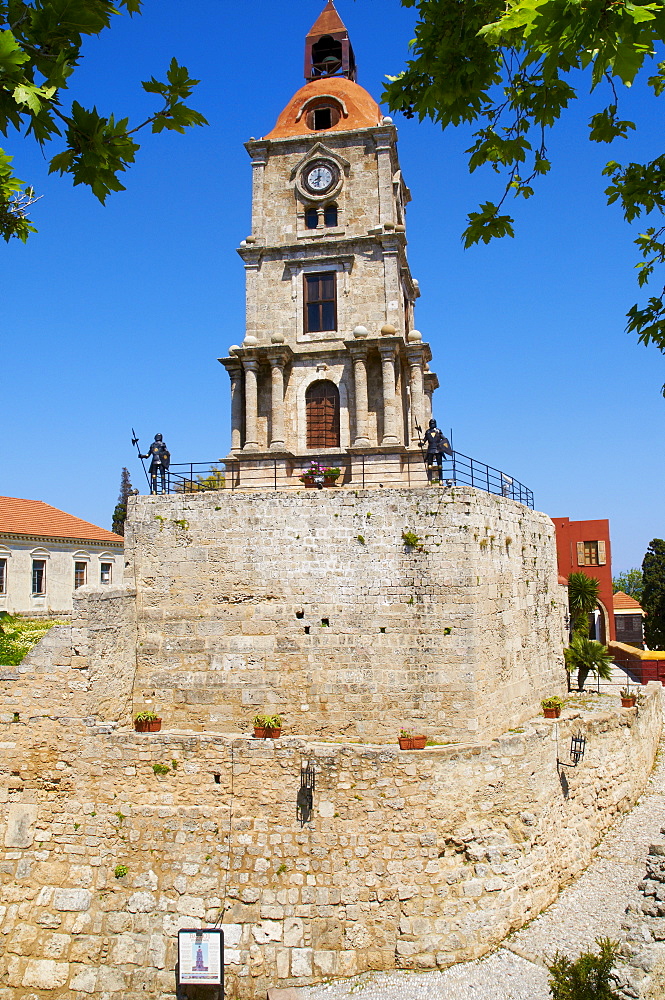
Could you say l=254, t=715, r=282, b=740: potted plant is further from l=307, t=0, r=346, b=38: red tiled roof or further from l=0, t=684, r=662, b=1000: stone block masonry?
l=307, t=0, r=346, b=38: red tiled roof

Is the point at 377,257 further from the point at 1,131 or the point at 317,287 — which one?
the point at 1,131

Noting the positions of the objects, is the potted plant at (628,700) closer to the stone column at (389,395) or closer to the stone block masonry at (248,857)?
the stone block masonry at (248,857)

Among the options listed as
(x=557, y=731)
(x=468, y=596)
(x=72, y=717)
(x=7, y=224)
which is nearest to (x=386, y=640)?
(x=468, y=596)

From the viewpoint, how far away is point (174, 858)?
1431 cm

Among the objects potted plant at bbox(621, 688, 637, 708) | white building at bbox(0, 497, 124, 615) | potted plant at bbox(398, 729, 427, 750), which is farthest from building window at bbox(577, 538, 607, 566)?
potted plant at bbox(398, 729, 427, 750)

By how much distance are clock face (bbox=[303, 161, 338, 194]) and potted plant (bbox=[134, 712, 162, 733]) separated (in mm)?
16716

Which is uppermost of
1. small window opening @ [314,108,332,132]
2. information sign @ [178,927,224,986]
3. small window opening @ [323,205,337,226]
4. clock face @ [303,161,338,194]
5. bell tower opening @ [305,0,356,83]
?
bell tower opening @ [305,0,356,83]

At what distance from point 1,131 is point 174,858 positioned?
45.6 feet

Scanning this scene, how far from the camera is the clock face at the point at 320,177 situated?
2217 cm

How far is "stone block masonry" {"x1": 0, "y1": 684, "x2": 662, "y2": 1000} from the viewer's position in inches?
536

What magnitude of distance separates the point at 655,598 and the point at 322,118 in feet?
116

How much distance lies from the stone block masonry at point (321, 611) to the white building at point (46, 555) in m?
16.0

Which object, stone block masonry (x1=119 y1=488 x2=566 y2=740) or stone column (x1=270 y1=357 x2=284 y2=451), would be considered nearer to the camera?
stone block masonry (x1=119 y1=488 x2=566 y2=740)

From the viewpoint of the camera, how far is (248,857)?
14203 millimetres
